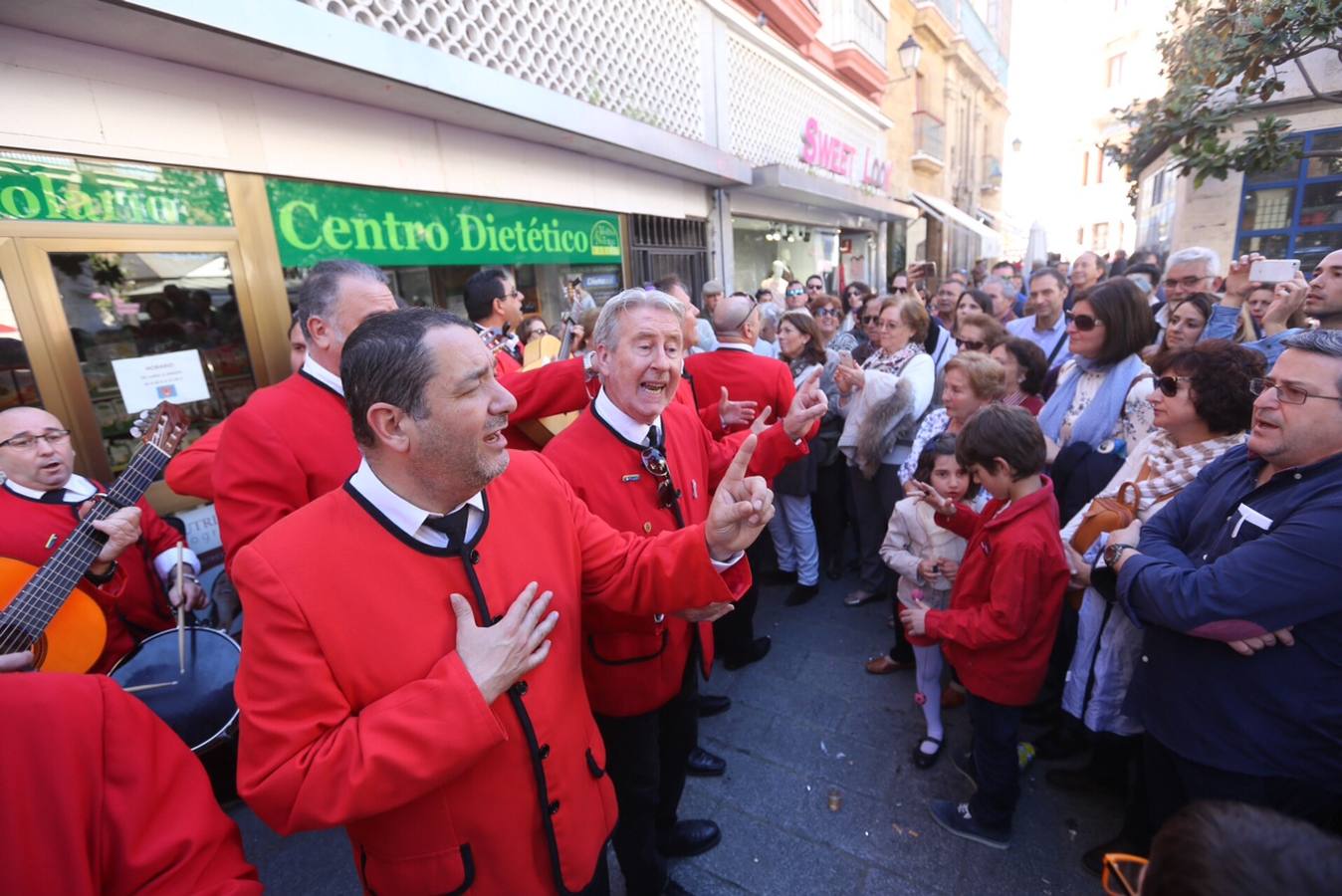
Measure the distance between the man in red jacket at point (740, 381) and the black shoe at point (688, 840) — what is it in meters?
1.20

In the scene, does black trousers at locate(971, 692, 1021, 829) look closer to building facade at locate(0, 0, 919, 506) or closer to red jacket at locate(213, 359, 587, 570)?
red jacket at locate(213, 359, 587, 570)

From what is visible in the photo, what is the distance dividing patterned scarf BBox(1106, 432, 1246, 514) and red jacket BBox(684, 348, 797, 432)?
68.2 inches

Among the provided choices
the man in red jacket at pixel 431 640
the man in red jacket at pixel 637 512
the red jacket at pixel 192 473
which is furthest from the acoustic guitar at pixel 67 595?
the man in red jacket at pixel 637 512

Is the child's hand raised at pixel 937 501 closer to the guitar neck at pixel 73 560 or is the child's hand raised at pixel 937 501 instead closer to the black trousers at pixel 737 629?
the black trousers at pixel 737 629

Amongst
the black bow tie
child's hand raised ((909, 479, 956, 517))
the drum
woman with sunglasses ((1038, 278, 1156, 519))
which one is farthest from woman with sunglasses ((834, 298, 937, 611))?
the drum


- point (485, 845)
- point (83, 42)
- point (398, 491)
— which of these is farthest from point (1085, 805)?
point (83, 42)

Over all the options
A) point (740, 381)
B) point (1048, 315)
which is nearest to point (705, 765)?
point (740, 381)

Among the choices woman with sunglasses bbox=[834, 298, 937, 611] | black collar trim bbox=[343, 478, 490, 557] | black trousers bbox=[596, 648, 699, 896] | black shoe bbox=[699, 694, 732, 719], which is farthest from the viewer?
woman with sunglasses bbox=[834, 298, 937, 611]

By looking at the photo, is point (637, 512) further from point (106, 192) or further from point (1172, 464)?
point (106, 192)

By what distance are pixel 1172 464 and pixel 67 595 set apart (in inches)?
170

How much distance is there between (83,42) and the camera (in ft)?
10.4

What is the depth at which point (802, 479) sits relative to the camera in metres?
4.21

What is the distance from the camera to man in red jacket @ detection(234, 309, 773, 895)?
1.09 meters

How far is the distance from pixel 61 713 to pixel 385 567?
0.56 m
